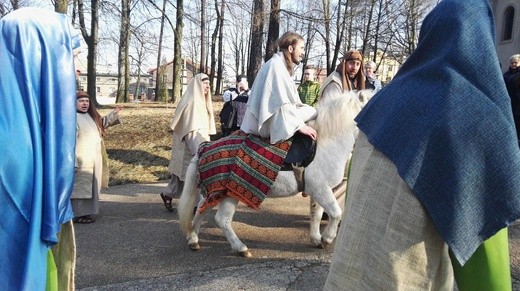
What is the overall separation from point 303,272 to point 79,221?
9.47 feet

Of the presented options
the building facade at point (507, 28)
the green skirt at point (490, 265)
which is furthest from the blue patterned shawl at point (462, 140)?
the building facade at point (507, 28)

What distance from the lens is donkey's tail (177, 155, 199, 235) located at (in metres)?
4.17

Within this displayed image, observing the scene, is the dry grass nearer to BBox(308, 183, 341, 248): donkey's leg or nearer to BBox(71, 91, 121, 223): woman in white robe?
BBox(71, 91, 121, 223): woman in white robe

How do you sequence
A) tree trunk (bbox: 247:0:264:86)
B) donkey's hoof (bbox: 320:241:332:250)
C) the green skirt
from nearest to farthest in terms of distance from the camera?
1. the green skirt
2. donkey's hoof (bbox: 320:241:332:250)
3. tree trunk (bbox: 247:0:264:86)

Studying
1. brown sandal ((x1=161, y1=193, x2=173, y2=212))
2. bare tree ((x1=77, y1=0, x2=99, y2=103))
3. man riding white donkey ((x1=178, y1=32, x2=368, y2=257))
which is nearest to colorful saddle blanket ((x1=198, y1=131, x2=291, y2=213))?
man riding white donkey ((x1=178, y1=32, x2=368, y2=257))

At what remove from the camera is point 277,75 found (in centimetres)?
371

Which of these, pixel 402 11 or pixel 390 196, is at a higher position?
pixel 402 11

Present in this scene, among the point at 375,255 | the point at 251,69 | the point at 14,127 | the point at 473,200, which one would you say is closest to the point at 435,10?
the point at 473,200

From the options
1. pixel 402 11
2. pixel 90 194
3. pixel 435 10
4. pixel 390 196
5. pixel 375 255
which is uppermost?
pixel 402 11

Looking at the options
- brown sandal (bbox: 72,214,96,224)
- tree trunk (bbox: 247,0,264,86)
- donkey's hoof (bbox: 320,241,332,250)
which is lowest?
brown sandal (bbox: 72,214,96,224)

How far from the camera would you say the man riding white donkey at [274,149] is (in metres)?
3.72

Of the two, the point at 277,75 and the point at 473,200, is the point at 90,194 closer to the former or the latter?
the point at 277,75

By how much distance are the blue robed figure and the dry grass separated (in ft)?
18.9

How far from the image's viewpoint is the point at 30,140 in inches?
69.9
